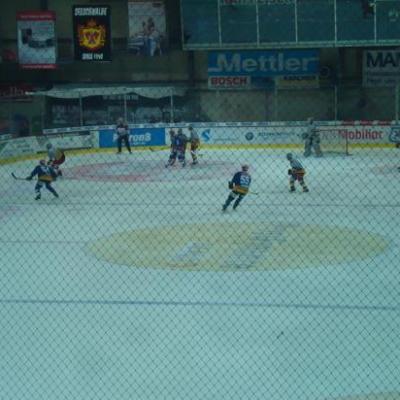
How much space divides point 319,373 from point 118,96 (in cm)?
2283

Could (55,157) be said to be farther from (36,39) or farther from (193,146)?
(36,39)

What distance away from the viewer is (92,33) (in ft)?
92.2

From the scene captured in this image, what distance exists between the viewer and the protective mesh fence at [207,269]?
764cm

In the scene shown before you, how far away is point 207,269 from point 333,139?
14043mm

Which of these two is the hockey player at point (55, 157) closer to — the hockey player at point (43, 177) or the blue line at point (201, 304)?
the hockey player at point (43, 177)

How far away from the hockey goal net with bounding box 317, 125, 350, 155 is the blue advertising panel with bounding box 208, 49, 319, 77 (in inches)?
198

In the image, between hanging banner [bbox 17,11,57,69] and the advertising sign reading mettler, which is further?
hanging banner [bbox 17,11,57,69]

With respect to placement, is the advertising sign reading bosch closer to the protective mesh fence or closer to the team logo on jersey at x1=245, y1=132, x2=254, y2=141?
the protective mesh fence

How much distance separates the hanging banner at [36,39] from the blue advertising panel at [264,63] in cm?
570

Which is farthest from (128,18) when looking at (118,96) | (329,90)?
(329,90)

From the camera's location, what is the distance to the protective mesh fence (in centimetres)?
764

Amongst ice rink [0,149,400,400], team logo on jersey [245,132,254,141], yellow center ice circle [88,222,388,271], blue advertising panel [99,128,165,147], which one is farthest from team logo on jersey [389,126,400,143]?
yellow center ice circle [88,222,388,271]

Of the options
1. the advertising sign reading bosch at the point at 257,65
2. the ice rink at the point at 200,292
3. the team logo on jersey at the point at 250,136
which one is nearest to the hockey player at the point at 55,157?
the ice rink at the point at 200,292

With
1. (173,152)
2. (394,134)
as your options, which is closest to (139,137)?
(173,152)
